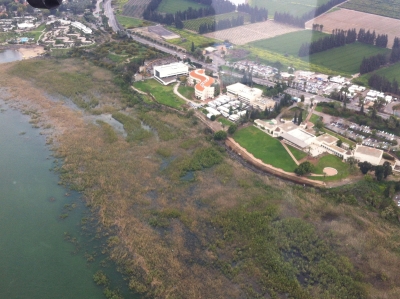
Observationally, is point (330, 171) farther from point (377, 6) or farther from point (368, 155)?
point (377, 6)

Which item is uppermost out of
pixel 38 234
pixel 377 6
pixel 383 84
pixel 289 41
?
pixel 377 6

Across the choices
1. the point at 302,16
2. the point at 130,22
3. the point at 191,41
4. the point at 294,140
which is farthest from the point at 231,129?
the point at 130,22

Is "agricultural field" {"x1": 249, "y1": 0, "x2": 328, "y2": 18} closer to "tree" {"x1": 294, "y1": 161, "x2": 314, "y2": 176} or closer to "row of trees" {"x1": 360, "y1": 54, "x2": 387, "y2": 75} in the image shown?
"row of trees" {"x1": 360, "y1": 54, "x2": 387, "y2": 75}

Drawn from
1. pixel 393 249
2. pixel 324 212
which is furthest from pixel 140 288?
pixel 393 249

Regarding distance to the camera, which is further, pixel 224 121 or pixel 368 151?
pixel 224 121

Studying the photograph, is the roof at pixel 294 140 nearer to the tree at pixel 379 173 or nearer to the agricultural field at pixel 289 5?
the tree at pixel 379 173

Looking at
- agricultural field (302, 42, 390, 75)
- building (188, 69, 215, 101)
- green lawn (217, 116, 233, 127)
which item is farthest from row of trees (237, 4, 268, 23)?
green lawn (217, 116, 233, 127)

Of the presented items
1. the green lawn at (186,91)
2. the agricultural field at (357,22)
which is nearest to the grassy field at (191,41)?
the green lawn at (186,91)
